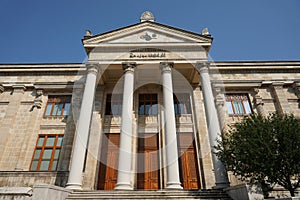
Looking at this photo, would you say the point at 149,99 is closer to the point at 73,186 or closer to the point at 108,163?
the point at 108,163

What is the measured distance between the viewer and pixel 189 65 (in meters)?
13.8

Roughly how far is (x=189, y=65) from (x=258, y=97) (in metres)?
6.37

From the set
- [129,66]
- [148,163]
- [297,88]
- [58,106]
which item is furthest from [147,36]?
[297,88]

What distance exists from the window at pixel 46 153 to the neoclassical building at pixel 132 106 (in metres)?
0.06

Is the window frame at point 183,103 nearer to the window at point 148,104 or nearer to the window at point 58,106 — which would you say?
the window at point 148,104

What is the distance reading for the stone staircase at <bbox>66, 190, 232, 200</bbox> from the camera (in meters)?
8.84

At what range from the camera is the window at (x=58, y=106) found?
15383mm

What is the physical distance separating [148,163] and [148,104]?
15.3ft

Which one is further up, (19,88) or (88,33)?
(88,33)

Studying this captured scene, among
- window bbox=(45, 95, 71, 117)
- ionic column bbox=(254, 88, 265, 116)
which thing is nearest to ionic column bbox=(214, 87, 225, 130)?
ionic column bbox=(254, 88, 265, 116)

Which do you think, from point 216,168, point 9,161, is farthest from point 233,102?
point 9,161

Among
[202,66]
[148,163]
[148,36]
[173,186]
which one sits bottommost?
[173,186]

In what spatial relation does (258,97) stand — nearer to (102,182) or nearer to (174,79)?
(174,79)

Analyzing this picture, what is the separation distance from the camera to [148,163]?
13844 millimetres
